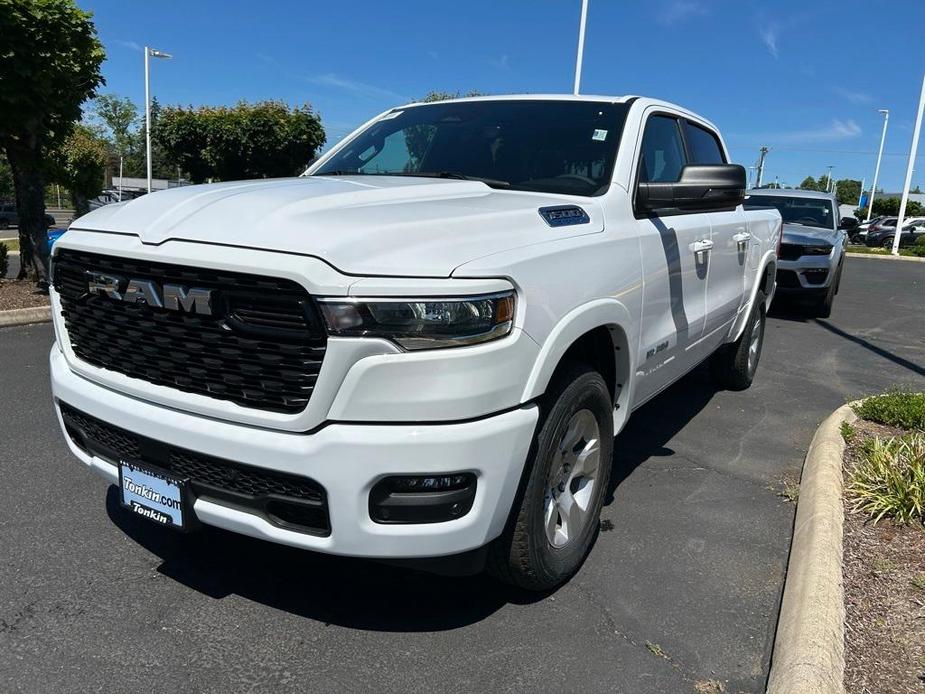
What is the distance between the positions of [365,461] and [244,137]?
2660 cm

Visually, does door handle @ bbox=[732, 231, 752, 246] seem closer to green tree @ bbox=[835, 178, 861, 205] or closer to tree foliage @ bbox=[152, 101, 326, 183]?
tree foliage @ bbox=[152, 101, 326, 183]

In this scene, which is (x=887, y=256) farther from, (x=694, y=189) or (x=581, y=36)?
(x=694, y=189)

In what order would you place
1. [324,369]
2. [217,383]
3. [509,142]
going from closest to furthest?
[324,369], [217,383], [509,142]

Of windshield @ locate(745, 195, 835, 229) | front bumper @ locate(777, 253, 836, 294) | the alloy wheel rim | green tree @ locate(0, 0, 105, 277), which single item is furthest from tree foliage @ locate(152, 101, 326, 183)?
the alloy wheel rim

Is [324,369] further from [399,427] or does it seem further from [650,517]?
[650,517]

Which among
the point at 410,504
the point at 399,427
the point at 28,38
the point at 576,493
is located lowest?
the point at 576,493

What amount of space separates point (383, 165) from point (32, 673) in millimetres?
2757

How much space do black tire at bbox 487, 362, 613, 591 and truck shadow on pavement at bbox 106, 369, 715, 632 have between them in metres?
0.22

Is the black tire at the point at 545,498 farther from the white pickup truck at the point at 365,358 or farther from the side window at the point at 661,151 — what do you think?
the side window at the point at 661,151

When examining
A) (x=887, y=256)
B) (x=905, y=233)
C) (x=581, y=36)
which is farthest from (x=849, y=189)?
(x=581, y=36)

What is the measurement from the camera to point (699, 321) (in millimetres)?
4227

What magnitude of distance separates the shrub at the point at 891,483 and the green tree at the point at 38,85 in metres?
8.85

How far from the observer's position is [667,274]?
3590 mm

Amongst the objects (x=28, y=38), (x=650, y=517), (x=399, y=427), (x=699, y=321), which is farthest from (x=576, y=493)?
(x=28, y=38)
